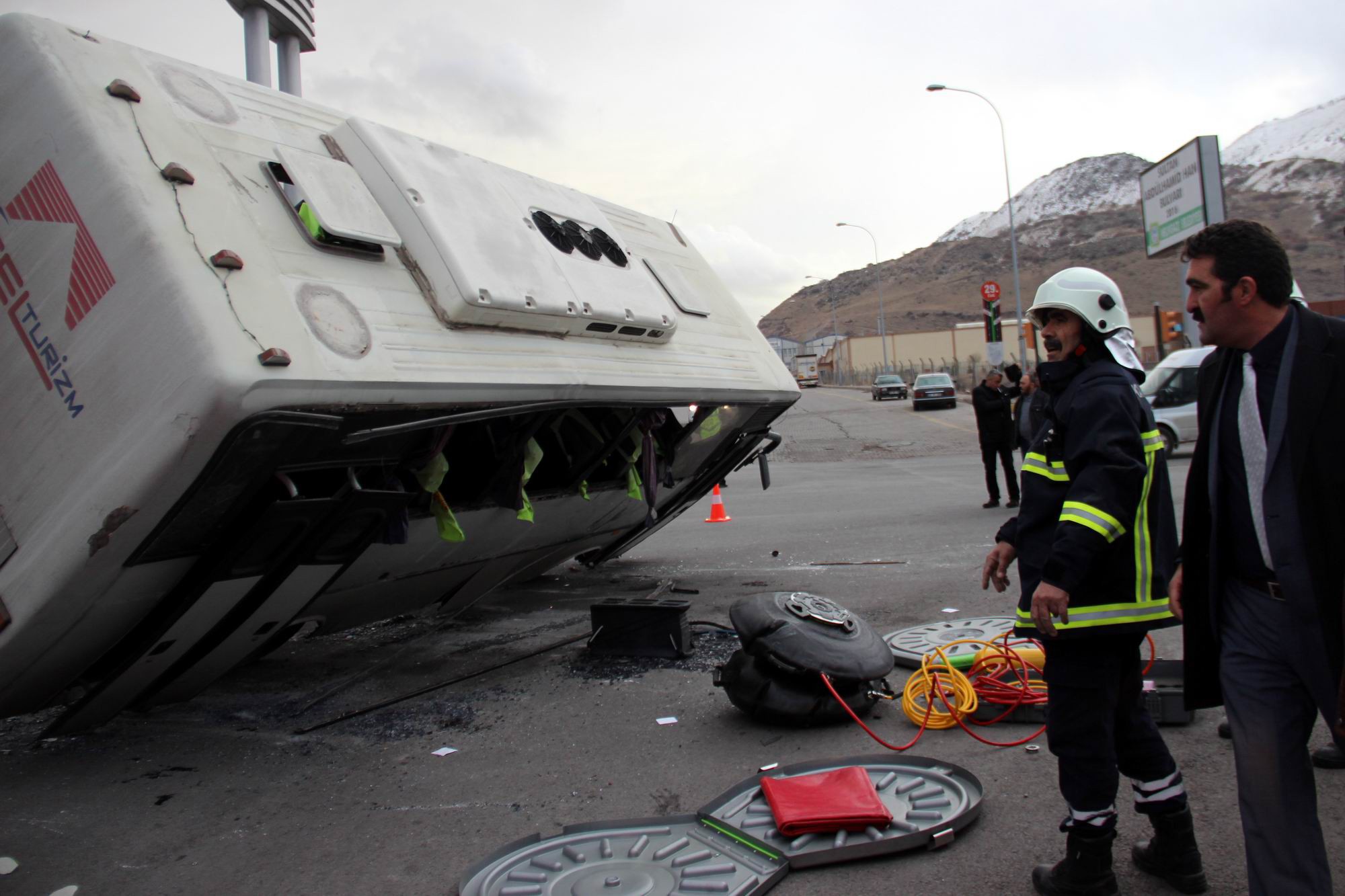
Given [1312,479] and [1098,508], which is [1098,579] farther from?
[1312,479]

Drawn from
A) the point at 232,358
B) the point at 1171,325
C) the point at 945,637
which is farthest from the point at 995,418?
the point at 1171,325

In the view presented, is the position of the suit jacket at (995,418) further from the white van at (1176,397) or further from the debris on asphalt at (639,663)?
the white van at (1176,397)

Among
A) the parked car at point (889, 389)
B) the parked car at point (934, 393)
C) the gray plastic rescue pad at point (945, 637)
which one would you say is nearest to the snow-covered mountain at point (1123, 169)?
the parked car at point (889, 389)

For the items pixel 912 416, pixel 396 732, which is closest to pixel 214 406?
pixel 396 732

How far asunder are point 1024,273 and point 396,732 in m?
102

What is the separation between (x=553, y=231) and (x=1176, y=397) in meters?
14.6

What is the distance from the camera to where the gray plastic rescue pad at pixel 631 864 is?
2.77 metres

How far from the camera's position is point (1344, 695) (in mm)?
1915

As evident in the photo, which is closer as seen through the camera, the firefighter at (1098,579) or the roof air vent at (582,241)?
the firefighter at (1098,579)

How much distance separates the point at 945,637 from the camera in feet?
16.8

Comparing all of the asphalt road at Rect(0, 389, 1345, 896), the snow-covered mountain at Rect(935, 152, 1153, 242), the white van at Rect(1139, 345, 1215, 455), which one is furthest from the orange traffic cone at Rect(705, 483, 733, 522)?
the snow-covered mountain at Rect(935, 152, 1153, 242)

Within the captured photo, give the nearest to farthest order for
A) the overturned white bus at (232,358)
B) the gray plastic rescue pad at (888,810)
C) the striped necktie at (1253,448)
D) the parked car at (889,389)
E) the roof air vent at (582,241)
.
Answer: the striped necktie at (1253,448), the gray plastic rescue pad at (888,810), the overturned white bus at (232,358), the roof air vent at (582,241), the parked car at (889,389)

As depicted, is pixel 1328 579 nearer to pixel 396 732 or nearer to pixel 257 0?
pixel 396 732

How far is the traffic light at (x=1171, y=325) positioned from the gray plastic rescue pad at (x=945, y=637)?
18.9 metres
